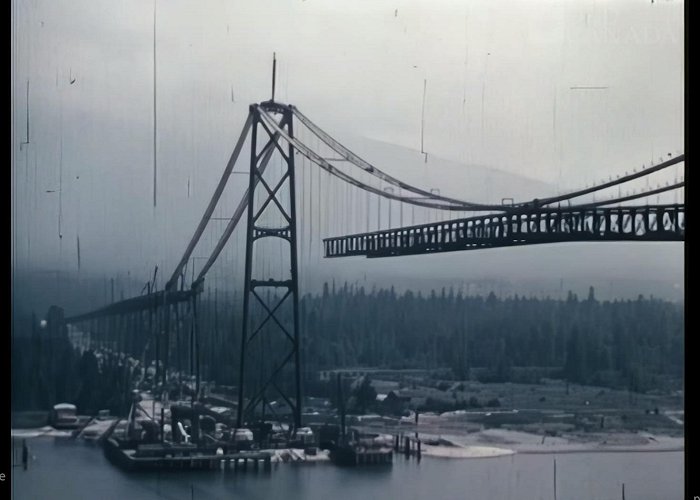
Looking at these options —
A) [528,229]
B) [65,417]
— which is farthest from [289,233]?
[65,417]

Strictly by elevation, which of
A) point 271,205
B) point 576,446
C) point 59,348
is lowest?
point 576,446

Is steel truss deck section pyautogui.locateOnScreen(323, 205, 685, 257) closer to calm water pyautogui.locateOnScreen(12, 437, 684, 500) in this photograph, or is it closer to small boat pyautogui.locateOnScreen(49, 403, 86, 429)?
calm water pyautogui.locateOnScreen(12, 437, 684, 500)

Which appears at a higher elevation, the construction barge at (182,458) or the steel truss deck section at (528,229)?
the steel truss deck section at (528,229)

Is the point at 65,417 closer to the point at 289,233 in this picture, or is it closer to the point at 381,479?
the point at 289,233

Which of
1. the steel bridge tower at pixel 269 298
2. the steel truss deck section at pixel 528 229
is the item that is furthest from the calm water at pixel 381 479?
the steel truss deck section at pixel 528 229

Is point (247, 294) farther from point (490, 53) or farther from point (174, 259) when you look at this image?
point (490, 53)

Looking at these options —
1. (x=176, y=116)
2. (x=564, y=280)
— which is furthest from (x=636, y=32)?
(x=176, y=116)

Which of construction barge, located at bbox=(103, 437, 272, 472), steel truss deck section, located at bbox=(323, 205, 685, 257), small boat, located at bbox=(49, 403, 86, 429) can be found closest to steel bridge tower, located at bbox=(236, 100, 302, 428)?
construction barge, located at bbox=(103, 437, 272, 472)

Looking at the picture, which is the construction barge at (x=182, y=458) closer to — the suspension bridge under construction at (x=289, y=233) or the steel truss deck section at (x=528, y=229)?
the suspension bridge under construction at (x=289, y=233)
